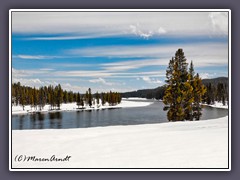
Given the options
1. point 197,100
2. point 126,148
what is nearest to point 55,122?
point 197,100

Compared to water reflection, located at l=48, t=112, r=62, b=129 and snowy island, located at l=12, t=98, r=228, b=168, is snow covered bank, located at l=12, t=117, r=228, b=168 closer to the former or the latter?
snowy island, located at l=12, t=98, r=228, b=168

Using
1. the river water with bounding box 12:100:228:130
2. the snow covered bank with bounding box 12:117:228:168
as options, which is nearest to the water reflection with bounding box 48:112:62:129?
the river water with bounding box 12:100:228:130

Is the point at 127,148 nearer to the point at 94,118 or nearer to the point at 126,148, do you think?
the point at 126,148

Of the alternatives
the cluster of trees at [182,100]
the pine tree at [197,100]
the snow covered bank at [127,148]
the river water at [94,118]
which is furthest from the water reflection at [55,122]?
the pine tree at [197,100]

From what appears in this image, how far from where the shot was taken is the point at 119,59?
8.10m

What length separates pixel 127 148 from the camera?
677 cm

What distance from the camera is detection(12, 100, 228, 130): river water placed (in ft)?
28.8

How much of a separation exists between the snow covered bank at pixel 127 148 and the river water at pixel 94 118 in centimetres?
77

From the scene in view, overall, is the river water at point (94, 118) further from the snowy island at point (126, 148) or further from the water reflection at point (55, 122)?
the snowy island at point (126, 148)

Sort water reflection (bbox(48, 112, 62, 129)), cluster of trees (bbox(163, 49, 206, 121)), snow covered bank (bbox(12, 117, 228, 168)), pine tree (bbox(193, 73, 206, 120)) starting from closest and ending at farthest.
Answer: snow covered bank (bbox(12, 117, 228, 168)) < pine tree (bbox(193, 73, 206, 120)) < water reflection (bbox(48, 112, 62, 129)) < cluster of trees (bbox(163, 49, 206, 121))

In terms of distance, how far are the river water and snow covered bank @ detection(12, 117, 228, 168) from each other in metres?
0.77

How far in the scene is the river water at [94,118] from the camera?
346 inches

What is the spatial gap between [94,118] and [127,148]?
8.56 metres
